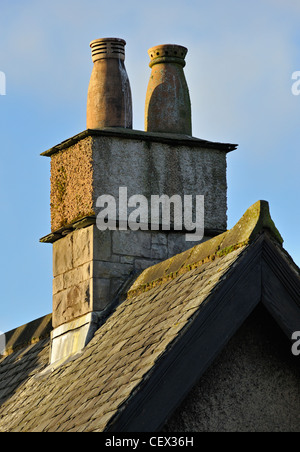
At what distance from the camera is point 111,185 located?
9.49 meters

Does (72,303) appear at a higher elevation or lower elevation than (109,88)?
lower

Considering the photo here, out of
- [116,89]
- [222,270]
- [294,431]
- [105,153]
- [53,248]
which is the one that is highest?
[116,89]

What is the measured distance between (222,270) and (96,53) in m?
3.71

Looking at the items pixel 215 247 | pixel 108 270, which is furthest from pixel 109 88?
pixel 215 247

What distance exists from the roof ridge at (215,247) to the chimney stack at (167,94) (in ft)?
5.53

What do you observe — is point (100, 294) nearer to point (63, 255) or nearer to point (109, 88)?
point (63, 255)

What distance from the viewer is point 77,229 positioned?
379 inches

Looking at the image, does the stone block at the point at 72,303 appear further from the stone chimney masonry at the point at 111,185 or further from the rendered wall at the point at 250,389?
the rendered wall at the point at 250,389

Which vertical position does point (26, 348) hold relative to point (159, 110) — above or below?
below

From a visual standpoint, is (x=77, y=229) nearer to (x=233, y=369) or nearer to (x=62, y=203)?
(x=62, y=203)

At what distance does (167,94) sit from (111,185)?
1.18m

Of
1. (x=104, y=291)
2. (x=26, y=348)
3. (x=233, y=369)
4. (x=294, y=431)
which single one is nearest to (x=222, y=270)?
(x=233, y=369)
